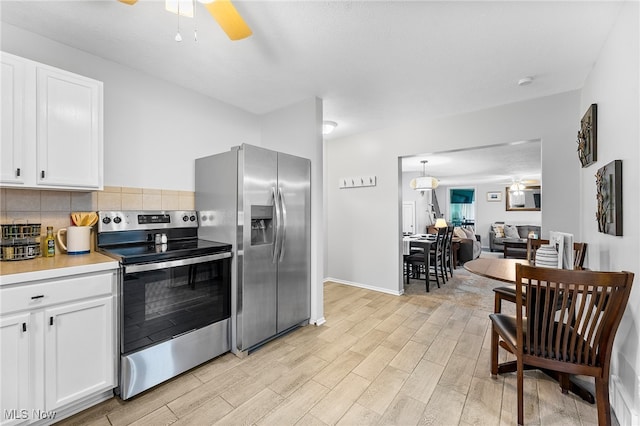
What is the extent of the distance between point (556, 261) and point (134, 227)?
10.9 ft

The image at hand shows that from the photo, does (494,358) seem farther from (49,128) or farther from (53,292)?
(49,128)

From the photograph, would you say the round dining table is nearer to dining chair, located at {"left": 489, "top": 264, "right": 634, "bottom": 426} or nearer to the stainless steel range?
dining chair, located at {"left": 489, "top": 264, "right": 634, "bottom": 426}

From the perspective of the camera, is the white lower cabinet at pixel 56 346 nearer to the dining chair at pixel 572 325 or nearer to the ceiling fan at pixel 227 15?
the ceiling fan at pixel 227 15

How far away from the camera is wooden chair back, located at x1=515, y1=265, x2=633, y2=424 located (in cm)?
142

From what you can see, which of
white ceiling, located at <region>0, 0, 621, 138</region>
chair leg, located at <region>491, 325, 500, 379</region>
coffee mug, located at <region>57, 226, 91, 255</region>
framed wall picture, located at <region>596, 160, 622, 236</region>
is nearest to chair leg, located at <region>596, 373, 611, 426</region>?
chair leg, located at <region>491, 325, 500, 379</region>

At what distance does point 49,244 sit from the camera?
197 cm

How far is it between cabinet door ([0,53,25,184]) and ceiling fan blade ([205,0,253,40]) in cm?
136

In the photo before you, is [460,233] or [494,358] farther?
[460,233]

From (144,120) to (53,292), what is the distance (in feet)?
5.43

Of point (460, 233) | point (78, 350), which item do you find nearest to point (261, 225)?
point (78, 350)

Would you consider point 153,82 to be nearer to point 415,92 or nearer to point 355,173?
point 415,92

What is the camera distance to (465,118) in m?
3.59

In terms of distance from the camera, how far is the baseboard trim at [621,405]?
4.78 feet

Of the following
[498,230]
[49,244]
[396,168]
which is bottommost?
[498,230]
